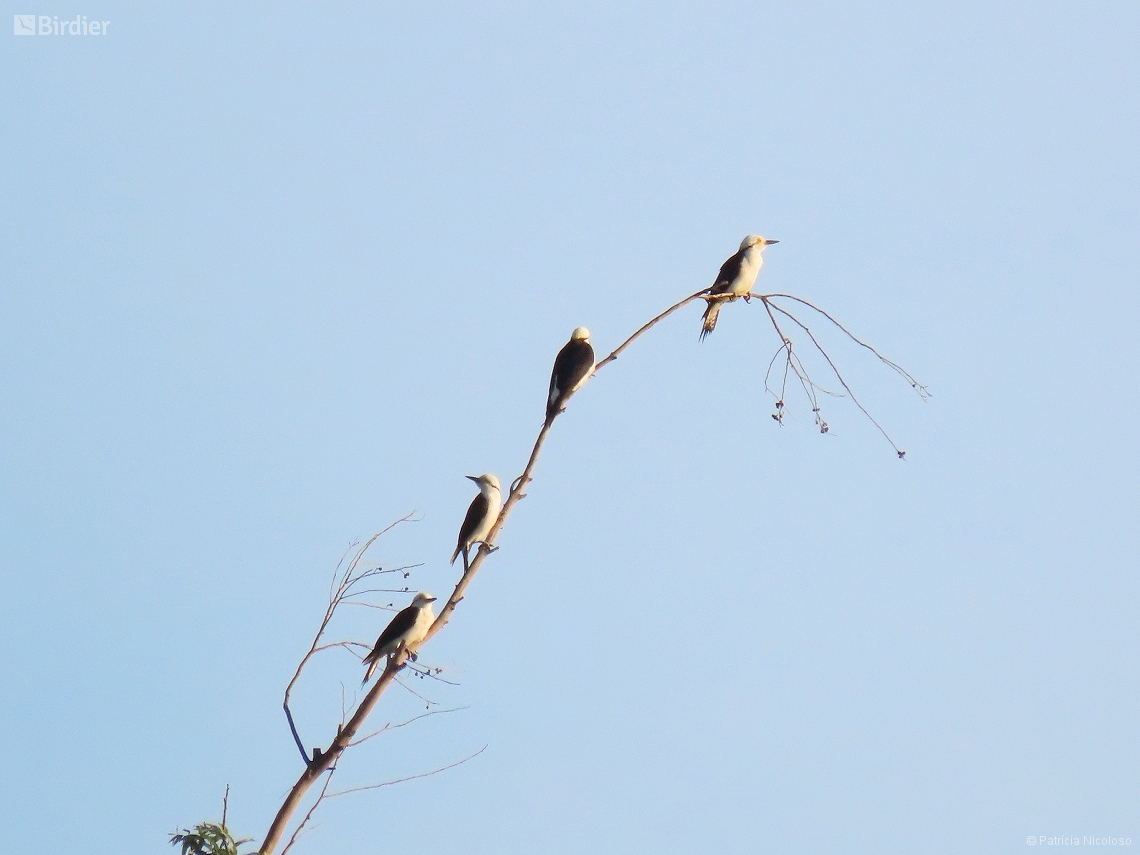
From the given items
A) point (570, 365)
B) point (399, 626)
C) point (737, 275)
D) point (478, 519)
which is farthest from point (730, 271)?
point (399, 626)

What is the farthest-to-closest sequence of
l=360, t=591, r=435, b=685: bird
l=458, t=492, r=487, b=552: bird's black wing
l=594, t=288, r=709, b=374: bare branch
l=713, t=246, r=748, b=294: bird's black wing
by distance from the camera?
l=713, t=246, r=748, b=294: bird's black wing < l=458, t=492, r=487, b=552: bird's black wing < l=360, t=591, r=435, b=685: bird < l=594, t=288, r=709, b=374: bare branch

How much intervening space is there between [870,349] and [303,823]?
2.29 meters

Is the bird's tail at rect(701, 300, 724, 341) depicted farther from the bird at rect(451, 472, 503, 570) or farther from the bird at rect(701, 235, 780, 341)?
the bird at rect(451, 472, 503, 570)

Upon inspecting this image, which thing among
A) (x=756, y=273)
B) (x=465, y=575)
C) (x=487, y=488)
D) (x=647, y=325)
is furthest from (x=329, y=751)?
(x=756, y=273)

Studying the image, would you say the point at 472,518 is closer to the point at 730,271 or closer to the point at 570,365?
the point at 570,365

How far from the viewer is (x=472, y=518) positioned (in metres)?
7.37

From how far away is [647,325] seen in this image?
4137 millimetres

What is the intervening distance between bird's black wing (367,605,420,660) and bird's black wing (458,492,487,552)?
533mm

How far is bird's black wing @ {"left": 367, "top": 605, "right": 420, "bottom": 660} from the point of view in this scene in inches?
266

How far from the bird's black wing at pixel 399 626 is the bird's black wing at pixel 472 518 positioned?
1.75 ft

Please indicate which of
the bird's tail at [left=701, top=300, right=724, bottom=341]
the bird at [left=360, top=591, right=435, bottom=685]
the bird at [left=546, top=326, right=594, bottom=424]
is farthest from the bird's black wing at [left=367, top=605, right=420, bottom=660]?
the bird's tail at [left=701, top=300, right=724, bottom=341]

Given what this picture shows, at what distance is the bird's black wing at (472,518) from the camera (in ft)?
23.9

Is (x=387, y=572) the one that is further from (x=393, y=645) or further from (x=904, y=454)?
(x=393, y=645)

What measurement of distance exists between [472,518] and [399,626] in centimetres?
83
